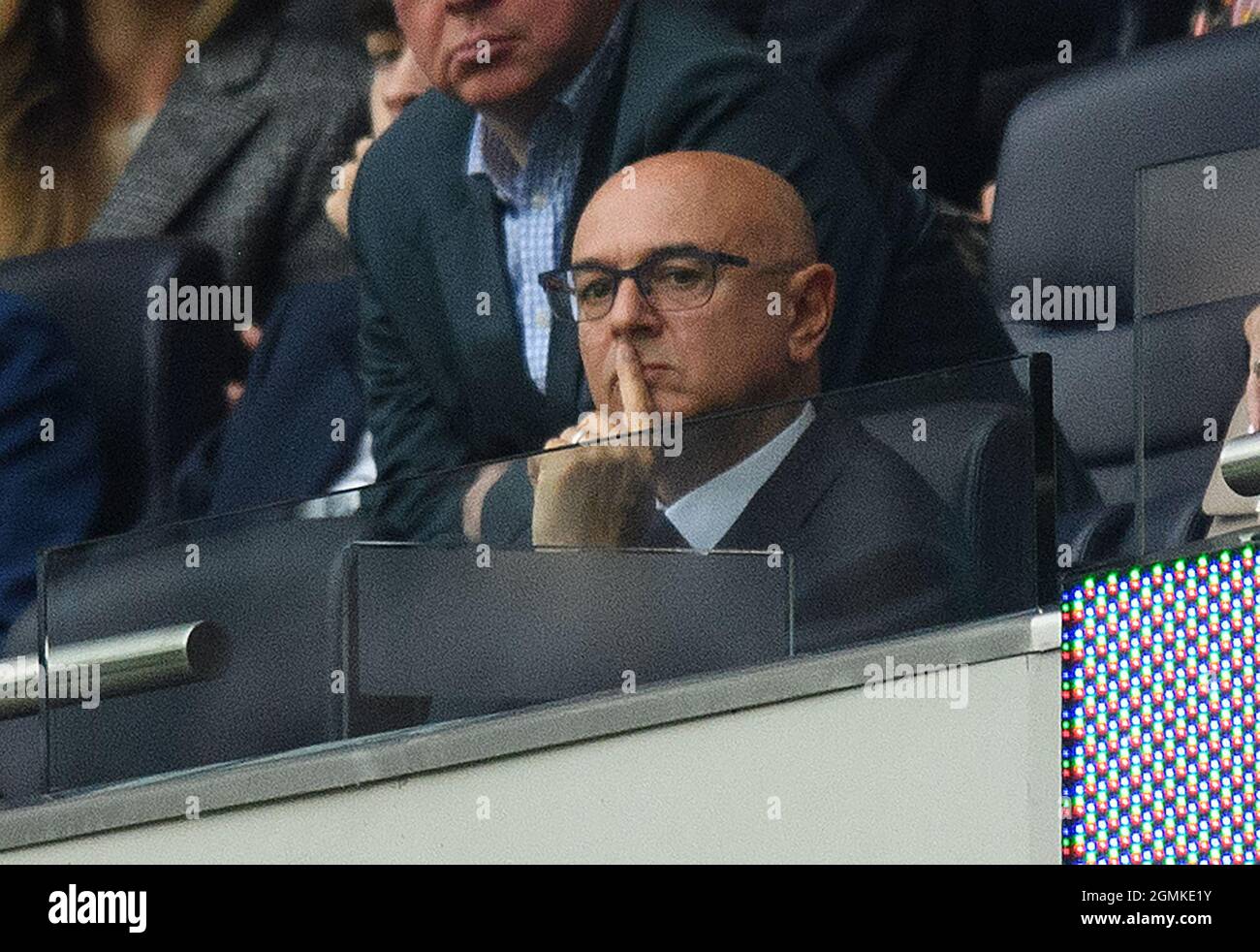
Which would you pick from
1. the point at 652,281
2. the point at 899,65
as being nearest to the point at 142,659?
the point at 652,281

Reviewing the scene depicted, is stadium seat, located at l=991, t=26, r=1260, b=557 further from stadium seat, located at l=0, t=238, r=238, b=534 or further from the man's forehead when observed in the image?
stadium seat, located at l=0, t=238, r=238, b=534

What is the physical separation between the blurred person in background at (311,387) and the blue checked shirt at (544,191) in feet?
1.57

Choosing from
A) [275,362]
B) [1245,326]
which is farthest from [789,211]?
[1245,326]

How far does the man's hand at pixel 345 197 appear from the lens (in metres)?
10.2

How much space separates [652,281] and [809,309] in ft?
1.60

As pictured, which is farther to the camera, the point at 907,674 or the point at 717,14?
the point at 717,14

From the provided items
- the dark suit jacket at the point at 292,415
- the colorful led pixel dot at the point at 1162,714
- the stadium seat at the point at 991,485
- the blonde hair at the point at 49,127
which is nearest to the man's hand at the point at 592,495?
the stadium seat at the point at 991,485

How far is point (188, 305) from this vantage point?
1031 centimetres

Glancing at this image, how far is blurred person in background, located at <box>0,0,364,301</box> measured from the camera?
10.3m

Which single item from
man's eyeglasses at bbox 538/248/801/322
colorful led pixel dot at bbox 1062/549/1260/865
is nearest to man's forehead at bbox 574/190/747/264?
man's eyeglasses at bbox 538/248/801/322

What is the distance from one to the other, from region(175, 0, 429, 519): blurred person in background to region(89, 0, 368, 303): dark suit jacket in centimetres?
6

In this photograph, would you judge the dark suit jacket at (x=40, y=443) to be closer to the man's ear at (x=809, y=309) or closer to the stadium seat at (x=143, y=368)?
the stadium seat at (x=143, y=368)

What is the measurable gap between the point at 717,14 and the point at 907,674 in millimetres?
3812

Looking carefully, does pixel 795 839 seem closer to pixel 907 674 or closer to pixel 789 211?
pixel 907 674
